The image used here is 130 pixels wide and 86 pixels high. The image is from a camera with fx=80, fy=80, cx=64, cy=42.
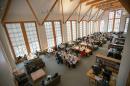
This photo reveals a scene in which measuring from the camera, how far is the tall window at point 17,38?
21.3 ft

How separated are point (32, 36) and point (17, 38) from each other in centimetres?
131

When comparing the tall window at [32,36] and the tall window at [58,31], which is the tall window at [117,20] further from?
the tall window at [32,36]

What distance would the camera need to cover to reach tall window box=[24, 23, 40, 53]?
7.41 metres

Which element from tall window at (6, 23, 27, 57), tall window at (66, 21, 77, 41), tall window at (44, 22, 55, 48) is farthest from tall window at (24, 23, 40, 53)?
tall window at (66, 21, 77, 41)

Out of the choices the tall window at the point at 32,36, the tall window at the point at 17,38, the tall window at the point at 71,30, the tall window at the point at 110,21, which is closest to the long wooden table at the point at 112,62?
the tall window at the point at 32,36

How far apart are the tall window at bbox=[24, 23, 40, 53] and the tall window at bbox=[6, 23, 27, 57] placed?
60 centimetres

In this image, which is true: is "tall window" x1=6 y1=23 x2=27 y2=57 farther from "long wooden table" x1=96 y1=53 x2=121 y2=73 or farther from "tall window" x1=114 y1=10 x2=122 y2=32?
"tall window" x1=114 y1=10 x2=122 y2=32

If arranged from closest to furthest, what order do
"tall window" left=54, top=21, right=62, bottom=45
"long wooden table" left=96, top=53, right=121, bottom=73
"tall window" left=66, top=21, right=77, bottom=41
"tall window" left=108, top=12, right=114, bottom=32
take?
"long wooden table" left=96, top=53, right=121, bottom=73 < "tall window" left=54, top=21, right=62, bottom=45 < "tall window" left=66, top=21, right=77, bottom=41 < "tall window" left=108, top=12, right=114, bottom=32

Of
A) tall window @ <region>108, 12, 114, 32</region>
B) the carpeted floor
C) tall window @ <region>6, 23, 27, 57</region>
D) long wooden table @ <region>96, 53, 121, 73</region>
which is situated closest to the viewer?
long wooden table @ <region>96, 53, 121, 73</region>

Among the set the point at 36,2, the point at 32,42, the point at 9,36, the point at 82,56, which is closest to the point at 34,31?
the point at 32,42

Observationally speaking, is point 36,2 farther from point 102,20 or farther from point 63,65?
point 102,20

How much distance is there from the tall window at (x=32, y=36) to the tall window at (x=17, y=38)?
1.95ft

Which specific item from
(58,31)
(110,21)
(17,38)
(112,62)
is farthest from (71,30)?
(110,21)

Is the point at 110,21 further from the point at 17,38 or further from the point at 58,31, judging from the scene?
the point at 17,38
